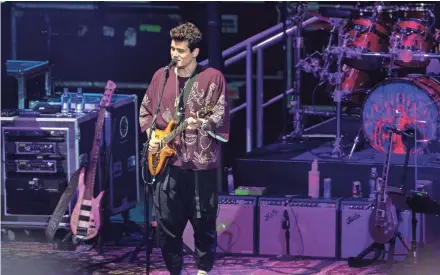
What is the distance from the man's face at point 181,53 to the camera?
7.60m

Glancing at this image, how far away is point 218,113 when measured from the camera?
298 inches

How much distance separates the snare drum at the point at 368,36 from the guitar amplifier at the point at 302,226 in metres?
1.60

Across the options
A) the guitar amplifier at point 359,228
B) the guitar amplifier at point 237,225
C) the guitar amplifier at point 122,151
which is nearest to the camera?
the guitar amplifier at point 359,228

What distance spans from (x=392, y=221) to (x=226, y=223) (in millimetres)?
1339

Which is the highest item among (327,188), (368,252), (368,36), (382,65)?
(368,36)

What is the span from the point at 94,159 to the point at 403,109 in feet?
8.36

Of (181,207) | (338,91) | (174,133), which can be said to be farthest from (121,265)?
(338,91)

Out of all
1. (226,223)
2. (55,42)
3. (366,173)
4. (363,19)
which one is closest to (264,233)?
(226,223)

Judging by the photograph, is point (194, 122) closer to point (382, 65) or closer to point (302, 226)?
point (302, 226)

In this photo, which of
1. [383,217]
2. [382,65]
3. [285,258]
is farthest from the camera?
[382,65]

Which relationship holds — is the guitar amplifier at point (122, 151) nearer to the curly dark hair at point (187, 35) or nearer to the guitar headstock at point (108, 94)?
the guitar headstock at point (108, 94)

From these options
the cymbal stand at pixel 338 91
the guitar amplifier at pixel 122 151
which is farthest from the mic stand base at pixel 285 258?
the guitar amplifier at pixel 122 151

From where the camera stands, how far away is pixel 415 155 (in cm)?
895

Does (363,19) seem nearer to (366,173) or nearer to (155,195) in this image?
(366,173)
